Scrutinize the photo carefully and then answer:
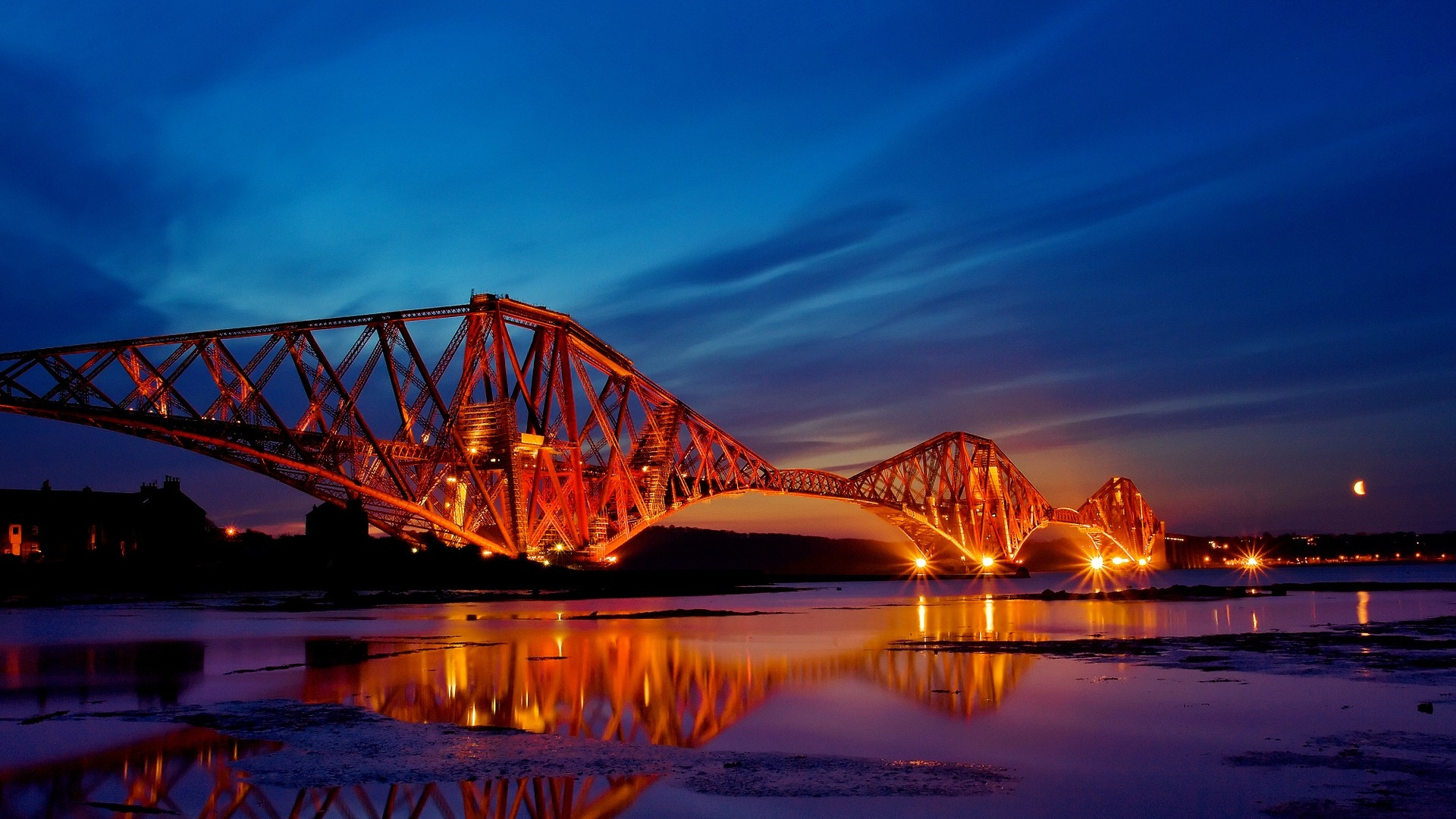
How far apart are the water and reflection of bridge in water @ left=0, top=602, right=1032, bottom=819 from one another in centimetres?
6

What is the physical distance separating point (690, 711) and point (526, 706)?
255 cm

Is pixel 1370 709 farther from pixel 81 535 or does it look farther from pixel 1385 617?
pixel 81 535

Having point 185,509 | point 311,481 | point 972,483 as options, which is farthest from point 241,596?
point 972,483

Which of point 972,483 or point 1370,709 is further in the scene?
point 972,483

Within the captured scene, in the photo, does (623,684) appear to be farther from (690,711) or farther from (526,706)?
(690,711)

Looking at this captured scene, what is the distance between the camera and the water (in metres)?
10.7

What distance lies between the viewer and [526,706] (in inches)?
680

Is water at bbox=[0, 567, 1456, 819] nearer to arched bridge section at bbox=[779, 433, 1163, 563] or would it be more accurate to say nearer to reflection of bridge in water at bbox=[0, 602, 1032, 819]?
reflection of bridge in water at bbox=[0, 602, 1032, 819]

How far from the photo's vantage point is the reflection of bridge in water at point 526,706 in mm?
10398

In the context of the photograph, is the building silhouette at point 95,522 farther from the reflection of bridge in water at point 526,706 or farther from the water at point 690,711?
the reflection of bridge in water at point 526,706

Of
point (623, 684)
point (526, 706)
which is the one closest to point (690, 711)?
point (526, 706)

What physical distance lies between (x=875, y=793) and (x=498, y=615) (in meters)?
37.6

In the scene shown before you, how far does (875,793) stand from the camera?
36.6 feet

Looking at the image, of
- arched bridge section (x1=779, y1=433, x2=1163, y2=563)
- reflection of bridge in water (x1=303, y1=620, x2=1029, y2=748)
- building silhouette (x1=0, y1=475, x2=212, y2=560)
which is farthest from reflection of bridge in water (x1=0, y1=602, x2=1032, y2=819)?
arched bridge section (x1=779, y1=433, x2=1163, y2=563)
